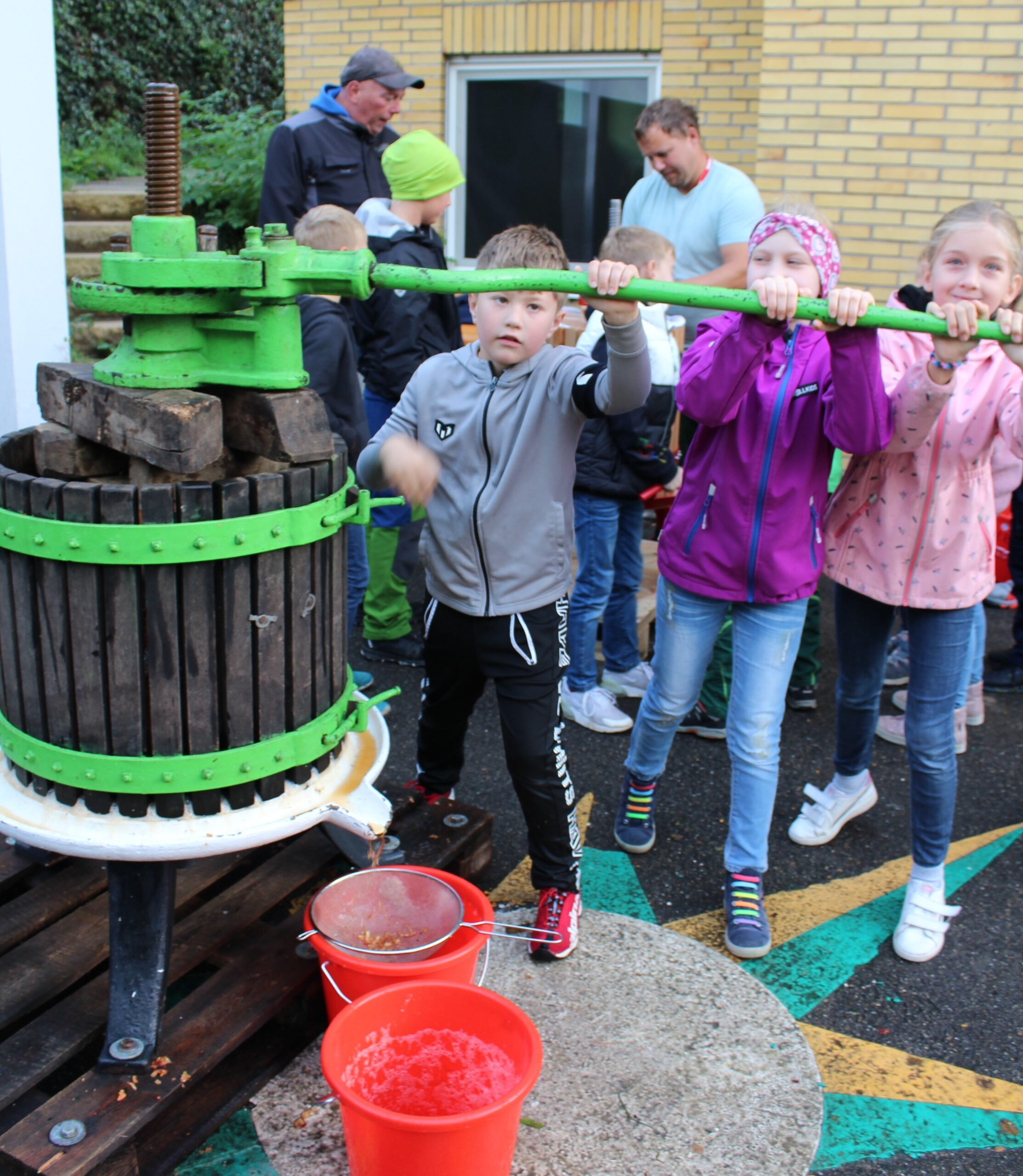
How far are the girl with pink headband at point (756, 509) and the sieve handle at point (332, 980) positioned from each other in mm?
1062

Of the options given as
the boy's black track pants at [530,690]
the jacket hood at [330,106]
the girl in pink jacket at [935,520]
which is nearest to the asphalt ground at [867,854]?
the girl in pink jacket at [935,520]

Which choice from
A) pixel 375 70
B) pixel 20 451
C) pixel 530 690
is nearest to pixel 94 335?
pixel 375 70

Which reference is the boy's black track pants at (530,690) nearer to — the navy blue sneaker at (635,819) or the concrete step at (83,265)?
the navy blue sneaker at (635,819)

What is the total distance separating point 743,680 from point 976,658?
64.3 inches

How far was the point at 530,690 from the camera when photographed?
2605mm

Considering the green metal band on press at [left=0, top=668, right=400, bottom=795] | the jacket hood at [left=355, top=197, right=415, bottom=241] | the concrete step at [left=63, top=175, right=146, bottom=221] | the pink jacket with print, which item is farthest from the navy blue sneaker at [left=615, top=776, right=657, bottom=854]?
the concrete step at [left=63, top=175, right=146, bottom=221]

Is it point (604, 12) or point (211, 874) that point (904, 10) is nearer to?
point (604, 12)

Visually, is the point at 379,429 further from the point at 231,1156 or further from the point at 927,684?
the point at 231,1156

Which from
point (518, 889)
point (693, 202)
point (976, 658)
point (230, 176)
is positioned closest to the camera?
point (518, 889)

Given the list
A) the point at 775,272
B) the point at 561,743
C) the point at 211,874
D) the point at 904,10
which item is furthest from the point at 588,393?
the point at 904,10

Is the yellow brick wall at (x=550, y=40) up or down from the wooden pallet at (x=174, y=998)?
up

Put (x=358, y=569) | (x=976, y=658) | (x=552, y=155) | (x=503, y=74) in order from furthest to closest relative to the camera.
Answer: (x=552, y=155)
(x=503, y=74)
(x=358, y=569)
(x=976, y=658)

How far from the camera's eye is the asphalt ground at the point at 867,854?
254cm

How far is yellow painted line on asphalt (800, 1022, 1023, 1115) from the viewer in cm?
238
